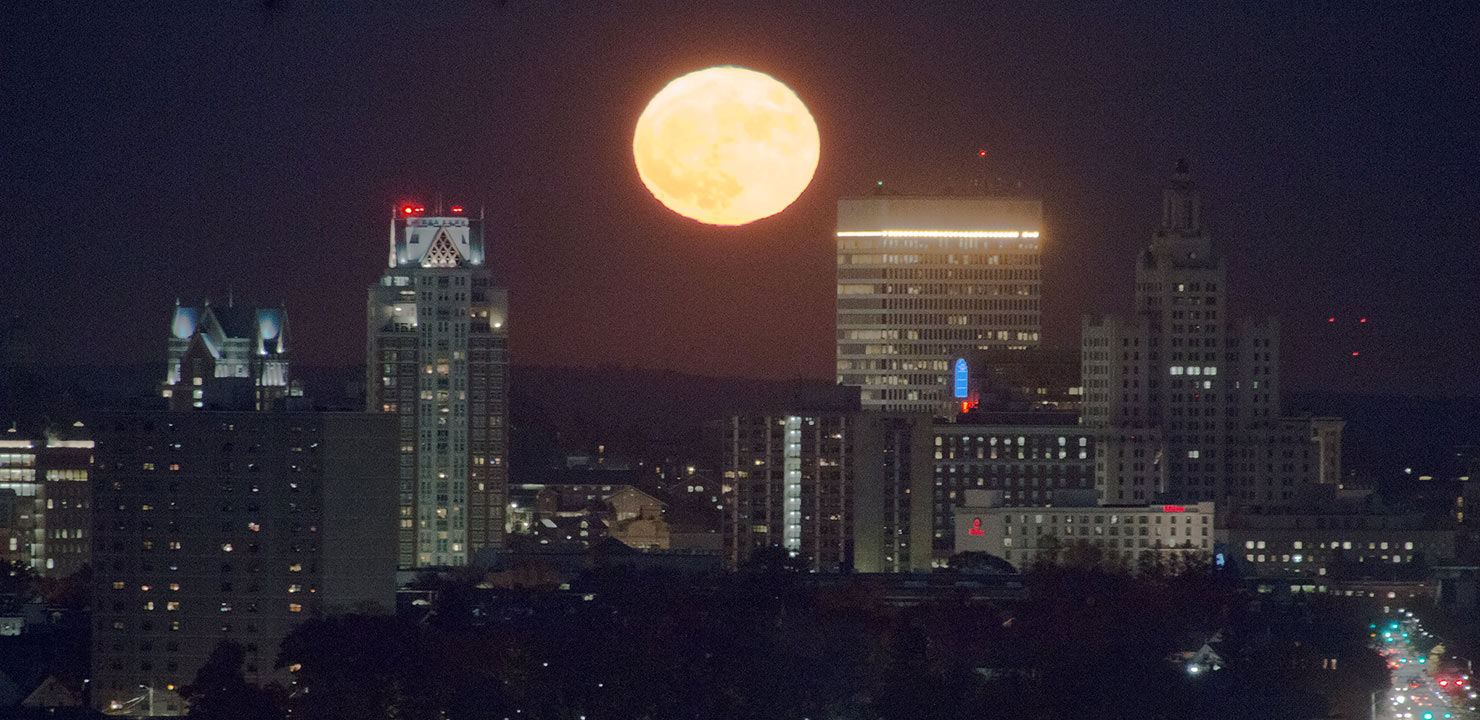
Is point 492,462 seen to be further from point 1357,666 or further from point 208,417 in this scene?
point 1357,666

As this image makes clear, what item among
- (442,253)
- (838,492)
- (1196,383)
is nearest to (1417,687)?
(838,492)

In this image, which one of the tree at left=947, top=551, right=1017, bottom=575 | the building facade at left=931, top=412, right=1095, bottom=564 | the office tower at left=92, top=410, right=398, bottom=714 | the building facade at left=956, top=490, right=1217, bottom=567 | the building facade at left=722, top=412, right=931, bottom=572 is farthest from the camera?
the building facade at left=931, top=412, right=1095, bottom=564

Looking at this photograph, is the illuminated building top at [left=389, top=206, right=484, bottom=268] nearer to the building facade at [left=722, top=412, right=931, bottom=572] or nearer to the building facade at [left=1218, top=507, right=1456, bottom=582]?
the building facade at [left=722, top=412, right=931, bottom=572]

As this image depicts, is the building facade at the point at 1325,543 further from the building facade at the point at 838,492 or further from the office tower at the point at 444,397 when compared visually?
the office tower at the point at 444,397

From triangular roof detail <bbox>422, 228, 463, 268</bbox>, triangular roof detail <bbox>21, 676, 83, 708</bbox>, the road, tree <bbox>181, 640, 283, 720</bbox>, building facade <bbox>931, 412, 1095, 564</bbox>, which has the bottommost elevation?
the road

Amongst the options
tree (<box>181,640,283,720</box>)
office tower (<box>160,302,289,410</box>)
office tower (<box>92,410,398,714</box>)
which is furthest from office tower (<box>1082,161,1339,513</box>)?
tree (<box>181,640,283,720</box>)

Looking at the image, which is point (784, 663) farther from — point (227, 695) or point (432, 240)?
point (432, 240)
